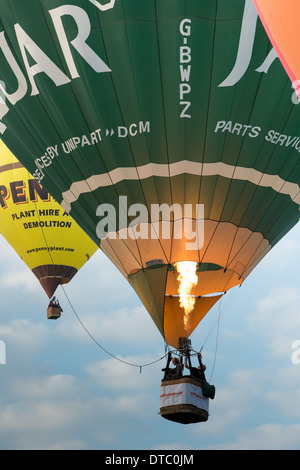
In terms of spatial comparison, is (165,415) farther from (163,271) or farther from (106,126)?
(106,126)

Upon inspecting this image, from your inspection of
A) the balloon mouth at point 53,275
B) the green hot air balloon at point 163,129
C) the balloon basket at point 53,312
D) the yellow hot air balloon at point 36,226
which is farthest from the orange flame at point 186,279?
the balloon basket at point 53,312

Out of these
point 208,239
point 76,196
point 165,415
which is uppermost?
point 76,196

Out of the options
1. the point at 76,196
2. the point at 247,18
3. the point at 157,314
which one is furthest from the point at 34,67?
the point at 157,314

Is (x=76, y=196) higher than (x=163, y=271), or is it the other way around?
(x=76, y=196)

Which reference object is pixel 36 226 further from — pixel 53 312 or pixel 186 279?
pixel 186 279

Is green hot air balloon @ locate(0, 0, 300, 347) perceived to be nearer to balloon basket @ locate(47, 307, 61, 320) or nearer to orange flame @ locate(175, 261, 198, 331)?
orange flame @ locate(175, 261, 198, 331)

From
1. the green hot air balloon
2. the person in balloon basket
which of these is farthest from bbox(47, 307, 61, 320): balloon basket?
the person in balloon basket
